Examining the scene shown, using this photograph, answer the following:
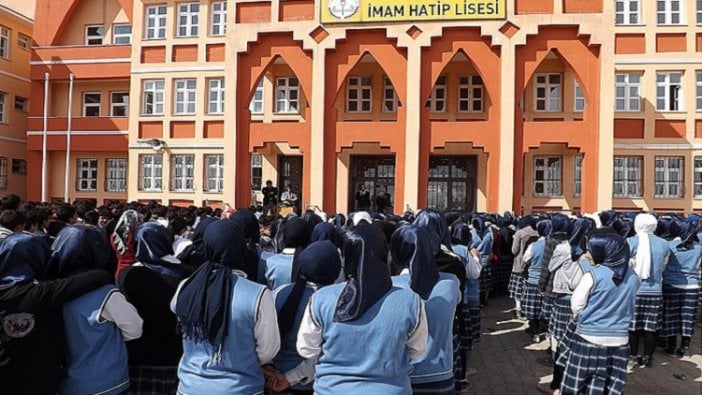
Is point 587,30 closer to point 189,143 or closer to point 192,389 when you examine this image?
point 189,143

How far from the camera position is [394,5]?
57.7 feet

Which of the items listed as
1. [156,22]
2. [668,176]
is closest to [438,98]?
[668,176]

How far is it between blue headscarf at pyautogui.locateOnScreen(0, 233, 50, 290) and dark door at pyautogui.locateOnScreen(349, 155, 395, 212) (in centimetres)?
1868

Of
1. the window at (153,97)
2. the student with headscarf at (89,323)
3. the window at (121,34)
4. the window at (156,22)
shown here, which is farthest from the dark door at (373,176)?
the student with headscarf at (89,323)

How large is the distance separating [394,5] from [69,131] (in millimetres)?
15361

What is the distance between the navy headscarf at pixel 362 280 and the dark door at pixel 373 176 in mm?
18686

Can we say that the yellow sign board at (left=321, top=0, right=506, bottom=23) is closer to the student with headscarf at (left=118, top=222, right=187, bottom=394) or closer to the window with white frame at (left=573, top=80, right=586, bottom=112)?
the window with white frame at (left=573, top=80, right=586, bottom=112)

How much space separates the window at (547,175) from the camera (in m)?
21.0

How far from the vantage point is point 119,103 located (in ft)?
79.8

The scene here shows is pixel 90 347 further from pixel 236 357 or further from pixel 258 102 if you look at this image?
pixel 258 102

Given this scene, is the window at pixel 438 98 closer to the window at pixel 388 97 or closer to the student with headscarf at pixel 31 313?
the window at pixel 388 97

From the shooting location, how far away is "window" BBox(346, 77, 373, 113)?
2164cm

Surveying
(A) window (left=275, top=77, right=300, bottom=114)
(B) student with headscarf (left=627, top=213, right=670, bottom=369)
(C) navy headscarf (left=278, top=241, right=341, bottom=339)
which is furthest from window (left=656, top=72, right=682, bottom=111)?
(C) navy headscarf (left=278, top=241, right=341, bottom=339)

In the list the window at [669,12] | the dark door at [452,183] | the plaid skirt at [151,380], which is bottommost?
the plaid skirt at [151,380]
